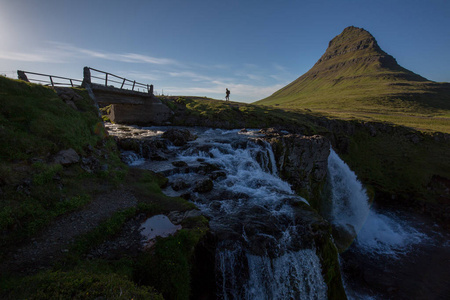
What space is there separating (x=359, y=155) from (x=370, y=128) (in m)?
11.1

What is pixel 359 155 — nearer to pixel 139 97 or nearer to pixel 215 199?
pixel 215 199

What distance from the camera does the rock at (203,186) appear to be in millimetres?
14352

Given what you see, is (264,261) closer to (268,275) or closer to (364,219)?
(268,275)

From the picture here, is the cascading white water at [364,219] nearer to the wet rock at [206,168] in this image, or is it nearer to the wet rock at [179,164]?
the wet rock at [206,168]

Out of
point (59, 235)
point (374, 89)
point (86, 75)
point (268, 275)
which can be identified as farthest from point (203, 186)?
point (374, 89)

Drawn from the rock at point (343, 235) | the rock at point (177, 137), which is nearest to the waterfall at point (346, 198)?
the rock at point (343, 235)

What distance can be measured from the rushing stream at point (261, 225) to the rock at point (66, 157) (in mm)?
6261

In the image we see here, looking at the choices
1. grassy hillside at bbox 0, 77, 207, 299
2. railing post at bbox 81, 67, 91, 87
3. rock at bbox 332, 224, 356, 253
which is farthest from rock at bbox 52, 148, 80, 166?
rock at bbox 332, 224, 356, 253

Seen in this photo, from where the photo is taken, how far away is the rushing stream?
30.0 ft

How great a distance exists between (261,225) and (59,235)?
9.20 meters

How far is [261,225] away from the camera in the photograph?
10.6 m

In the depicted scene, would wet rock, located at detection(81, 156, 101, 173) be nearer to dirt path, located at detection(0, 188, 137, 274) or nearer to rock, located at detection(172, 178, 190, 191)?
dirt path, located at detection(0, 188, 137, 274)

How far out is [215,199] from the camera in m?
13.5

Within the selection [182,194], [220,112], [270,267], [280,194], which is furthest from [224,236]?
[220,112]
